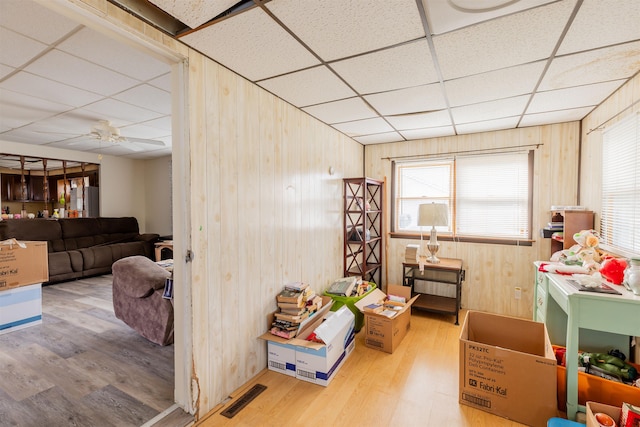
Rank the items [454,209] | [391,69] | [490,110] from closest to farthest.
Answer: [391,69]
[490,110]
[454,209]

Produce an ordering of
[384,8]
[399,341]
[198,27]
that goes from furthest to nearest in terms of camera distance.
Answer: [399,341] → [198,27] → [384,8]

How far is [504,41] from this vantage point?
5.35ft

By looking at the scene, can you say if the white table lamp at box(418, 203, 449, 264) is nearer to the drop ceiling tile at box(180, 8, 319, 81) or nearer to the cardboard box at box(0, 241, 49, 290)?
the drop ceiling tile at box(180, 8, 319, 81)

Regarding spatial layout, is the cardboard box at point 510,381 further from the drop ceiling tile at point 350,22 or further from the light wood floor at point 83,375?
the drop ceiling tile at point 350,22

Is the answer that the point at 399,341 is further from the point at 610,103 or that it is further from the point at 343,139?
the point at 610,103

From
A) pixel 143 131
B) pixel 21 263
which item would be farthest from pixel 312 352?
pixel 143 131

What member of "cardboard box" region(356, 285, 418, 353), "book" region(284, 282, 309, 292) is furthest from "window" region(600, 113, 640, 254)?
"book" region(284, 282, 309, 292)

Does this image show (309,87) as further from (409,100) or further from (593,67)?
(593,67)

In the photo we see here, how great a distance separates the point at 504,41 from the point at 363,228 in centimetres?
237

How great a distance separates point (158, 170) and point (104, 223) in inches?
59.6

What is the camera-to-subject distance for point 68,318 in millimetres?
3330

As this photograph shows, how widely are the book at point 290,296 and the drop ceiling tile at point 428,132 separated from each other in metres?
2.39

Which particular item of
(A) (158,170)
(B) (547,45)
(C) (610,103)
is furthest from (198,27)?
(A) (158,170)

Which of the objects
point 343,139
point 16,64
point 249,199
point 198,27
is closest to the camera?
point 198,27
